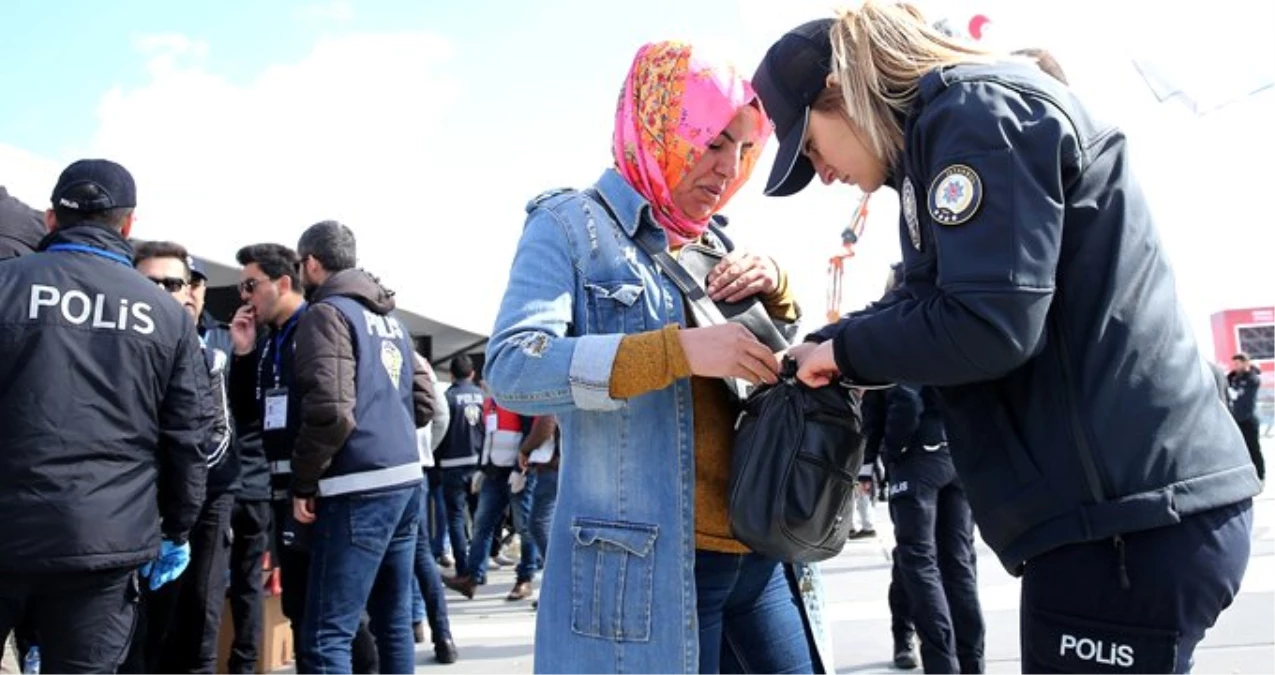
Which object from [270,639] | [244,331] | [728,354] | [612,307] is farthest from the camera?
[270,639]

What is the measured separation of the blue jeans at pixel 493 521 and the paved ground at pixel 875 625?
0.25 meters

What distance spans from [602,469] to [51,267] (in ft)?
6.43

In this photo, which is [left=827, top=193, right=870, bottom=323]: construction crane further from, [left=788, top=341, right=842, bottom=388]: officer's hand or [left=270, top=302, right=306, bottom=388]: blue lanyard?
[left=270, top=302, right=306, bottom=388]: blue lanyard

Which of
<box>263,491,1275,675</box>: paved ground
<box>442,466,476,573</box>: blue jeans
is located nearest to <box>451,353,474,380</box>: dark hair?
<box>442,466,476,573</box>: blue jeans

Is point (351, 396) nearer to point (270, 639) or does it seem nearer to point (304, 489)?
point (304, 489)

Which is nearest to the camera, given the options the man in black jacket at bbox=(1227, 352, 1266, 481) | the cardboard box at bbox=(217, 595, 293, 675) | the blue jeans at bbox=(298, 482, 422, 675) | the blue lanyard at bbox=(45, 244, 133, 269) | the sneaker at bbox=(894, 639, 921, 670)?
the blue lanyard at bbox=(45, 244, 133, 269)

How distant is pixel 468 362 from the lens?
9.75 meters

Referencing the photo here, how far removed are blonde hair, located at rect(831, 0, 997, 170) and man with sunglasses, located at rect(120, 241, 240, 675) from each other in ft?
10.2

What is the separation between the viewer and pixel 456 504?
352 inches

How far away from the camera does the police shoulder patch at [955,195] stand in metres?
1.28

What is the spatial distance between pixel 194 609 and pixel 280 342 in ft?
3.70

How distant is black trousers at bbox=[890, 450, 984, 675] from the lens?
416 cm

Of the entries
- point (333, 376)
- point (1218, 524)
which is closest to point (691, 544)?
point (1218, 524)

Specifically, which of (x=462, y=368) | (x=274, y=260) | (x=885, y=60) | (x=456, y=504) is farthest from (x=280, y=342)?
(x=462, y=368)
